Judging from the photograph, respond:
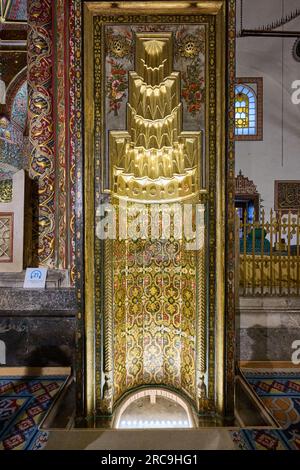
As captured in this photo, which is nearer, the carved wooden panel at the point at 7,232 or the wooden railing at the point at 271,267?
the carved wooden panel at the point at 7,232

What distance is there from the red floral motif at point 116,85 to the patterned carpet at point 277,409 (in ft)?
9.28

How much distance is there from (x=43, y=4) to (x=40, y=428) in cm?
455

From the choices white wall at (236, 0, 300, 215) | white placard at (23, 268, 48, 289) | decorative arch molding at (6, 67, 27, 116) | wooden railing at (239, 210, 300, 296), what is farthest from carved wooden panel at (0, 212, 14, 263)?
white wall at (236, 0, 300, 215)

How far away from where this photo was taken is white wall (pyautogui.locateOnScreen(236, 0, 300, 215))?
9422mm

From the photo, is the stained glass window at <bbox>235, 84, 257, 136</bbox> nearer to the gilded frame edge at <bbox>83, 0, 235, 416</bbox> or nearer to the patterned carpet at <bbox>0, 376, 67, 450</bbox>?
the gilded frame edge at <bbox>83, 0, 235, 416</bbox>

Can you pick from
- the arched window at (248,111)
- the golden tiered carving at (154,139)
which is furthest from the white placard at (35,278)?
the arched window at (248,111)

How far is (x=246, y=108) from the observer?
10.3 meters

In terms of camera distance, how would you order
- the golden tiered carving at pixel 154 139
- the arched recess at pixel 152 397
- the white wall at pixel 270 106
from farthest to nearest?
the white wall at pixel 270 106 → the arched recess at pixel 152 397 → the golden tiered carving at pixel 154 139

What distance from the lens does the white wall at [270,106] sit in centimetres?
942

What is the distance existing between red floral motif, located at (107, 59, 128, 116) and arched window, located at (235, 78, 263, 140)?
8907mm

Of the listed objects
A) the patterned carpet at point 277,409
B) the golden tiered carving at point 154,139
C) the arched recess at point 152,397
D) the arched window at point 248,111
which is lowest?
the arched recess at point 152,397

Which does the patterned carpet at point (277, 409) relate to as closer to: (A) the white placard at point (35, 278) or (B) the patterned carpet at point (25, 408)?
(B) the patterned carpet at point (25, 408)

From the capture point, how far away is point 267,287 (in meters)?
3.98
